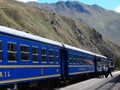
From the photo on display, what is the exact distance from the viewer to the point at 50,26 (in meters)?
137

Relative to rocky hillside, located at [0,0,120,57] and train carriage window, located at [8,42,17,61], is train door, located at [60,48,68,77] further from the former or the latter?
rocky hillside, located at [0,0,120,57]

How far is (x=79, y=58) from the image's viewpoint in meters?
33.4

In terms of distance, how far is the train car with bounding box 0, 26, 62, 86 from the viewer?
14789 millimetres

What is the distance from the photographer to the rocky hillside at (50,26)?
10975 cm

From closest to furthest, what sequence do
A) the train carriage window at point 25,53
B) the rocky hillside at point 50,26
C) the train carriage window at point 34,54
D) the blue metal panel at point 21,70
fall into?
the blue metal panel at point 21,70 → the train carriage window at point 25,53 → the train carriage window at point 34,54 → the rocky hillside at point 50,26

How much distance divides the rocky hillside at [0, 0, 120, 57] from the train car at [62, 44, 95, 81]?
63.9 m

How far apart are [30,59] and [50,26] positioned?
390 feet

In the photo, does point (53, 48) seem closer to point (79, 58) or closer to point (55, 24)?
point (79, 58)

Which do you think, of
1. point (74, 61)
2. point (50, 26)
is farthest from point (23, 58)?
point (50, 26)

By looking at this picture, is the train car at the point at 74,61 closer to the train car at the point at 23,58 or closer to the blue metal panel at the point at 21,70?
the train car at the point at 23,58

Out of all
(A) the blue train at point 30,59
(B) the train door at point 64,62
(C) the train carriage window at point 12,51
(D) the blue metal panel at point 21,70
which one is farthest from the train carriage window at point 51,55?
(C) the train carriage window at point 12,51

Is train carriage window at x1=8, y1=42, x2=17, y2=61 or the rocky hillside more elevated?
the rocky hillside

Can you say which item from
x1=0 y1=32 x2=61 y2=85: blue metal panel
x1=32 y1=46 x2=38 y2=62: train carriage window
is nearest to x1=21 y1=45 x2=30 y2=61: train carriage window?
x1=0 y1=32 x2=61 y2=85: blue metal panel

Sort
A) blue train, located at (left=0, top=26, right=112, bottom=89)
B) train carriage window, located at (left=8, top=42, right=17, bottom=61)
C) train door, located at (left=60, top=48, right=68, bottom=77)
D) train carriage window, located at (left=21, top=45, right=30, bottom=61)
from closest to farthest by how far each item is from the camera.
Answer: blue train, located at (left=0, top=26, right=112, bottom=89) < train carriage window, located at (left=8, top=42, right=17, bottom=61) < train carriage window, located at (left=21, top=45, right=30, bottom=61) < train door, located at (left=60, top=48, right=68, bottom=77)
